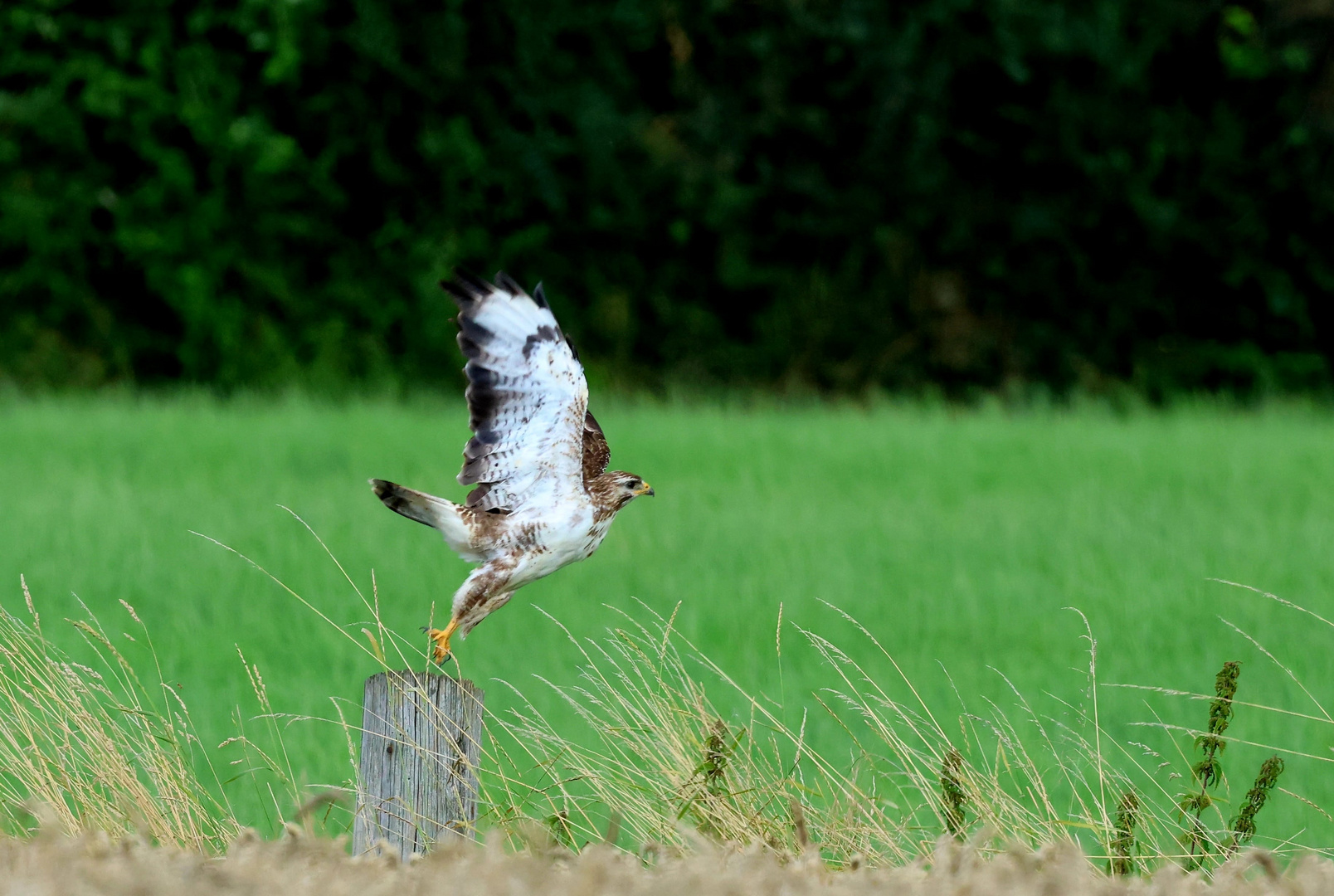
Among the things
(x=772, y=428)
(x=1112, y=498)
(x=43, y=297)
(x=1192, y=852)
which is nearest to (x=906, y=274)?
(x=772, y=428)

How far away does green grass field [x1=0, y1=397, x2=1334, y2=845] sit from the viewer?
5.75m

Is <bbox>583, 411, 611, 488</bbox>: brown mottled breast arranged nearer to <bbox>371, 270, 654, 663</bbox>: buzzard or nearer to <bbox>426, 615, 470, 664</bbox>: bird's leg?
<bbox>371, 270, 654, 663</bbox>: buzzard

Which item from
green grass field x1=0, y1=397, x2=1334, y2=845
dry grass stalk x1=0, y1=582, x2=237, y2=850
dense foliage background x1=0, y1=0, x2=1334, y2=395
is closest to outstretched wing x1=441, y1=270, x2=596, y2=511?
dry grass stalk x1=0, y1=582, x2=237, y2=850

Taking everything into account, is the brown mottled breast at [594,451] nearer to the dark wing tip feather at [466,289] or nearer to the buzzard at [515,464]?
the buzzard at [515,464]

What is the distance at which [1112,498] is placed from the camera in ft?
28.0

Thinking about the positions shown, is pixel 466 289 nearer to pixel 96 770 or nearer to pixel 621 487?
pixel 621 487

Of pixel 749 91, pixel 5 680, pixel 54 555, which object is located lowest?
pixel 54 555

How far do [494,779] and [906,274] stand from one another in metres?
8.08

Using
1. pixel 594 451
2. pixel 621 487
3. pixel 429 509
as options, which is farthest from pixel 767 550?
pixel 429 509

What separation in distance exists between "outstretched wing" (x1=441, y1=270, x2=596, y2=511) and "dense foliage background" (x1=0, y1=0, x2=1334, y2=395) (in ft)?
28.7

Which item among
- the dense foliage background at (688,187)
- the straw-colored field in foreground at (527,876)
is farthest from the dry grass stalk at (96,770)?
the dense foliage background at (688,187)

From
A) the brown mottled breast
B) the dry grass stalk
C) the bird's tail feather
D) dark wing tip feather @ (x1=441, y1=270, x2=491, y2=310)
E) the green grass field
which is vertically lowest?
the green grass field

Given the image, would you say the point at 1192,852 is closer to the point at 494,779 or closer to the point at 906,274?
the point at 494,779

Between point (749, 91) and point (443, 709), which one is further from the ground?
point (749, 91)
